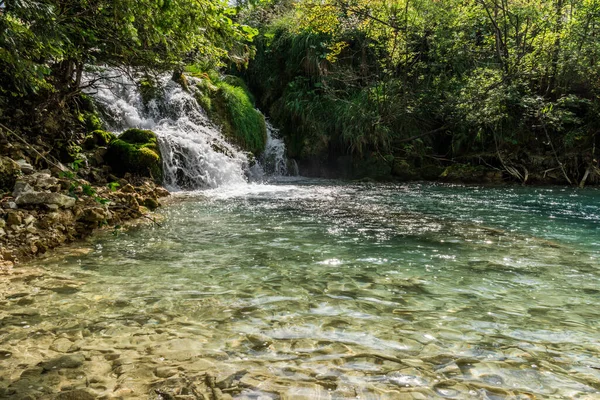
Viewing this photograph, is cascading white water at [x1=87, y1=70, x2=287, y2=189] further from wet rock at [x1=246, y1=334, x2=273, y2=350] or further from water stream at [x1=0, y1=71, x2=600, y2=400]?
wet rock at [x1=246, y1=334, x2=273, y2=350]

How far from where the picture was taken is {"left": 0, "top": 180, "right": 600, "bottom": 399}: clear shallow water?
2.22 m

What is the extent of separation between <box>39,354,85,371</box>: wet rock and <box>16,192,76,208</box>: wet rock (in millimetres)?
3989

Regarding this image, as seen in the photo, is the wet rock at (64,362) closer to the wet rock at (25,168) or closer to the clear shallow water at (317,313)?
the clear shallow water at (317,313)

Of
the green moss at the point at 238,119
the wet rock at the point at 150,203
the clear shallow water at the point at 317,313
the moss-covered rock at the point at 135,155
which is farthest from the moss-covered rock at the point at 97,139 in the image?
the clear shallow water at the point at 317,313

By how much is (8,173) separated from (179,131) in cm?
758

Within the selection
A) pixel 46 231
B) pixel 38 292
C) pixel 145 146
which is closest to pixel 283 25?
pixel 145 146

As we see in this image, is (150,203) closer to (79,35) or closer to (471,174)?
(79,35)

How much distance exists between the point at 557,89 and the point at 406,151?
601 cm

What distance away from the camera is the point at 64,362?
2.33m

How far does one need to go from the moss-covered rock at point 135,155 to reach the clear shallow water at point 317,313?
484cm

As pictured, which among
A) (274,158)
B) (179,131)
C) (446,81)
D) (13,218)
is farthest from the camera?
(274,158)

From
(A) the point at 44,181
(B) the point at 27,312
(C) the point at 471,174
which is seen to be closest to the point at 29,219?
(A) the point at 44,181

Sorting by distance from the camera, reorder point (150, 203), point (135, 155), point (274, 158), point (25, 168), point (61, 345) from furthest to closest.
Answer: point (274, 158) < point (135, 155) < point (150, 203) < point (25, 168) < point (61, 345)

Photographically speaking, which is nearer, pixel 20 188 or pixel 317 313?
pixel 317 313
